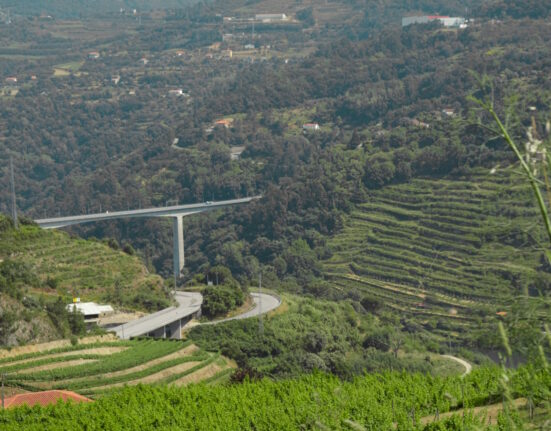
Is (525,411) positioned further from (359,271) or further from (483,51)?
(483,51)

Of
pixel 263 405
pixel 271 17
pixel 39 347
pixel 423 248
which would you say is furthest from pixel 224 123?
pixel 263 405

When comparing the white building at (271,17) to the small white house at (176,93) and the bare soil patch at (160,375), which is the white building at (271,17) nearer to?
the small white house at (176,93)

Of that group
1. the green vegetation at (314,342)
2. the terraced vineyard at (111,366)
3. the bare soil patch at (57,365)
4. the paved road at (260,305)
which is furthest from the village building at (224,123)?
the bare soil patch at (57,365)

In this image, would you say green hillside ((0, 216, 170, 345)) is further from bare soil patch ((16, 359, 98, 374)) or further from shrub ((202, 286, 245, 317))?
bare soil patch ((16, 359, 98, 374))

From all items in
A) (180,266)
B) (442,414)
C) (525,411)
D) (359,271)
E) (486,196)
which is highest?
(525,411)

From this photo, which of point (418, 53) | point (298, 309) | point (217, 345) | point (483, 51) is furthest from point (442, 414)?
point (418, 53)

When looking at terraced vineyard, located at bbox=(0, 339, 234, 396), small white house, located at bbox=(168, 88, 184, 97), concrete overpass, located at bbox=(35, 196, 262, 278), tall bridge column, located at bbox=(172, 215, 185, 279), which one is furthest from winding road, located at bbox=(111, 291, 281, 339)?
small white house, located at bbox=(168, 88, 184, 97)
